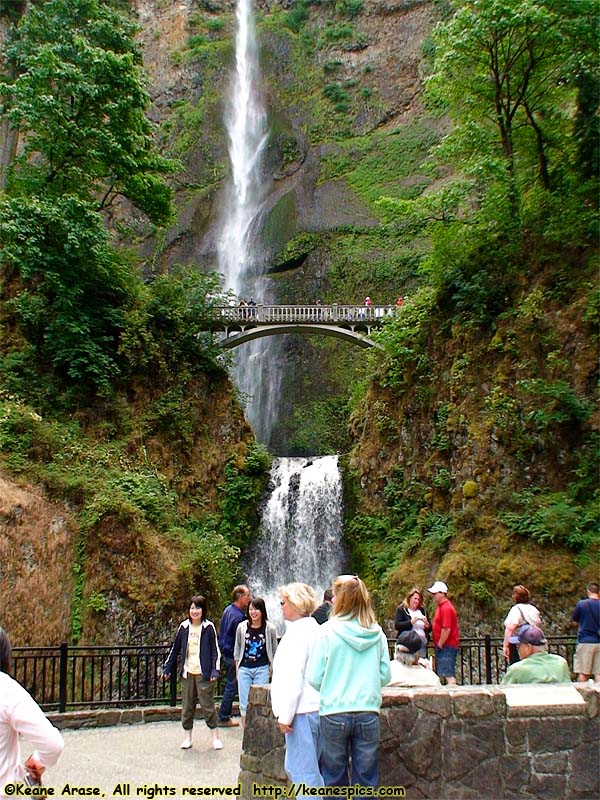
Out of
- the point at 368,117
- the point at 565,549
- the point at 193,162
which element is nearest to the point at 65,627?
the point at 565,549

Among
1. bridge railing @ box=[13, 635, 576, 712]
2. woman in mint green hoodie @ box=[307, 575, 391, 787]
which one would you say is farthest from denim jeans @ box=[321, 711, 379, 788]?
bridge railing @ box=[13, 635, 576, 712]

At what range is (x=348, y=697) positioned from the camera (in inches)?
156

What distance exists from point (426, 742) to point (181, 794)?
8.32 ft

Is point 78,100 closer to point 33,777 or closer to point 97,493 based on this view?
point 97,493

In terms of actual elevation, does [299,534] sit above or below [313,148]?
below

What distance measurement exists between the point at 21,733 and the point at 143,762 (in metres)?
4.39

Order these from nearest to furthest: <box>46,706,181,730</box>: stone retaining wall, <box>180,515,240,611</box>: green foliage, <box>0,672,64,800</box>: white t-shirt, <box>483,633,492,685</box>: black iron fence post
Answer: <box>0,672,64,800</box>: white t-shirt
<box>46,706,181,730</box>: stone retaining wall
<box>483,633,492,685</box>: black iron fence post
<box>180,515,240,611</box>: green foliage

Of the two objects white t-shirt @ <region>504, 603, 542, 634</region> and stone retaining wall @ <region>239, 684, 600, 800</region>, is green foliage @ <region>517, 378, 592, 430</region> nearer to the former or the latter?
white t-shirt @ <region>504, 603, 542, 634</region>

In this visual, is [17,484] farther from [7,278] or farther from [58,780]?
[58,780]

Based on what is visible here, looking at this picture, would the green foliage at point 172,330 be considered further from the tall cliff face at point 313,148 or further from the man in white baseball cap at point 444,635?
the man in white baseball cap at point 444,635

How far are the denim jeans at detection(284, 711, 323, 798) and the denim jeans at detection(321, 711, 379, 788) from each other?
0.08 metres

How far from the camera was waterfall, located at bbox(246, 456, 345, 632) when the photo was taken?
19.1m

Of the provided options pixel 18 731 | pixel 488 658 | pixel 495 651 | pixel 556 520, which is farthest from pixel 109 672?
pixel 556 520

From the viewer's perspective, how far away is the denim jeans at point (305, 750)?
405cm
